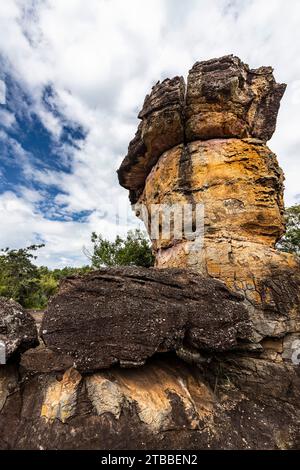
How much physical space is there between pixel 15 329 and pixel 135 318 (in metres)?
3.25

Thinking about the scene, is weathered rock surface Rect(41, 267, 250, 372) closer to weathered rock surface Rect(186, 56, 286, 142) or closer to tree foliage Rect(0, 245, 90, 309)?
weathered rock surface Rect(186, 56, 286, 142)

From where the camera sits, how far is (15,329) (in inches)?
252

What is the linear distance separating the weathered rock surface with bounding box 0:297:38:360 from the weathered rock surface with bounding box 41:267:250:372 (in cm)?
44

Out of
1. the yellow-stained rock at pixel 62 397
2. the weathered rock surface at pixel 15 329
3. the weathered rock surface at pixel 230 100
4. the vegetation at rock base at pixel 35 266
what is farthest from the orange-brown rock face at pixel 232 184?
the vegetation at rock base at pixel 35 266

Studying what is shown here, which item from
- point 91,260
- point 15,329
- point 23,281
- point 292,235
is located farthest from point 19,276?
point 292,235

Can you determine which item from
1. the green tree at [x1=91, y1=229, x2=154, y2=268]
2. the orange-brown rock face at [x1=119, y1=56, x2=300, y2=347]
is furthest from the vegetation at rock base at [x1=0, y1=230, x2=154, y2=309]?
the orange-brown rock face at [x1=119, y1=56, x2=300, y2=347]

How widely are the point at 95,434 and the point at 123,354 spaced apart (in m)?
1.49

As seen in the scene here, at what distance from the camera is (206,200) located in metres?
9.87

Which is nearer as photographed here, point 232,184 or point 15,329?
point 15,329

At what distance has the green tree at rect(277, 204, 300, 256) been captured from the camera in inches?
1086

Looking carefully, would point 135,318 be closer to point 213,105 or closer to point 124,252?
point 213,105
